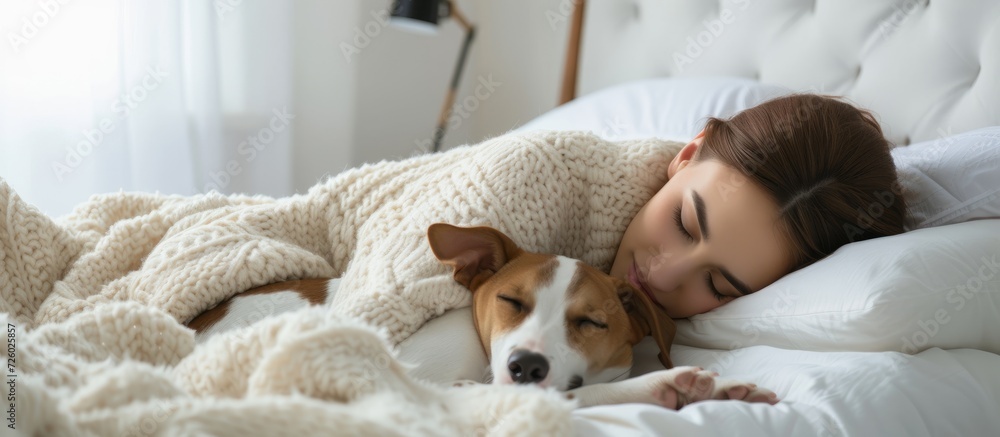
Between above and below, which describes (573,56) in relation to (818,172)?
below

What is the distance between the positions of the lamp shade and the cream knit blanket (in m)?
1.19

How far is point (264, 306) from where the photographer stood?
123 cm

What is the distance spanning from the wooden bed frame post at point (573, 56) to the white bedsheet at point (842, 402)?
75.2 inches

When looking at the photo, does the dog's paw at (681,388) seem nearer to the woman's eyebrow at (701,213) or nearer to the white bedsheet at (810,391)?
the white bedsheet at (810,391)

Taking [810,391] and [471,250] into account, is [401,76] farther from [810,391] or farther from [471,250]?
[810,391]

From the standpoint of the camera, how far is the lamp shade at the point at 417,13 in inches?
105

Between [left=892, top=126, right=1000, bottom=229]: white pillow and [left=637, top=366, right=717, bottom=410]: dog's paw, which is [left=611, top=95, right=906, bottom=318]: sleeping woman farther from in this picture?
[left=637, top=366, right=717, bottom=410]: dog's paw

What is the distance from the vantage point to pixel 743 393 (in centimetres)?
97

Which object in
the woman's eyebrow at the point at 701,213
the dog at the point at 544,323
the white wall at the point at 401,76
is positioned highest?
the woman's eyebrow at the point at 701,213

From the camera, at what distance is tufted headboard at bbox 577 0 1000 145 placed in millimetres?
1737

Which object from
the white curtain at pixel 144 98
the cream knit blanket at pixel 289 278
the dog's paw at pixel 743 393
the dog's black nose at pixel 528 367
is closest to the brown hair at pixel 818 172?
the cream knit blanket at pixel 289 278

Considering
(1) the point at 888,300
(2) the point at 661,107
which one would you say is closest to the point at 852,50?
(2) the point at 661,107

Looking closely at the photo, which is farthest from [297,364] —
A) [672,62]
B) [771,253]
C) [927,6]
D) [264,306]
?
[672,62]

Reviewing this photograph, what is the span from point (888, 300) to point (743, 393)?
24 centimetres
